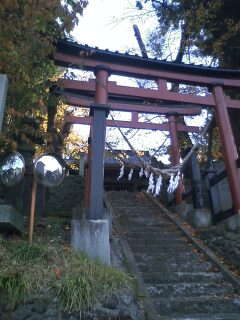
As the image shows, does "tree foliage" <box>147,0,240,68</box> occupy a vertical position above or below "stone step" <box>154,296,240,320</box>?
above

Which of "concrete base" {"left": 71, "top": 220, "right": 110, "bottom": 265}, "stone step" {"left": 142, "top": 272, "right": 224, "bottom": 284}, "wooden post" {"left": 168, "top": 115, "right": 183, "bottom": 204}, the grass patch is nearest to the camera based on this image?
the grass patch

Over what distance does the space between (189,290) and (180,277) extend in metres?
0.45

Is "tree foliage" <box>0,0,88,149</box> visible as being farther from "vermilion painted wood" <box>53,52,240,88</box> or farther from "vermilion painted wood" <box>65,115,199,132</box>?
"vermilion painted wood" <box>65,115,199,132</box>

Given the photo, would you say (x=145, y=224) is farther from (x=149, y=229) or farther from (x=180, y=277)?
(x=180, y=277)

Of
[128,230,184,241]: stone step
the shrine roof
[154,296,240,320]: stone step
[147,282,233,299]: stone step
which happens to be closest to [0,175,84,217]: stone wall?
[128,230,184,241]: stone step

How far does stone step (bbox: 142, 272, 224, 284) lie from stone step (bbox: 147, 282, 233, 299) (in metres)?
0.18

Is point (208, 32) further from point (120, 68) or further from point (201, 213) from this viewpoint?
point (201, 213)

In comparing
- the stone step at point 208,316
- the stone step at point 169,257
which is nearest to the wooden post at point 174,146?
the stone step at point 169,257

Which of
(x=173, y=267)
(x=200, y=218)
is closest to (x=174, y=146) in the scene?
(x=200, y=218)

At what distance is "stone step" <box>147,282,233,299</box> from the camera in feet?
22.1

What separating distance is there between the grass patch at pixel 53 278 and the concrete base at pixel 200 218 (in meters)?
4.46

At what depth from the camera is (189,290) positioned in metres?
6.88

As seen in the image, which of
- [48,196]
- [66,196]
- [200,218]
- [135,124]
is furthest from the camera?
[135,124]

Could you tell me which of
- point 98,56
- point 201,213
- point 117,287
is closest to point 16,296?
point 117,287
